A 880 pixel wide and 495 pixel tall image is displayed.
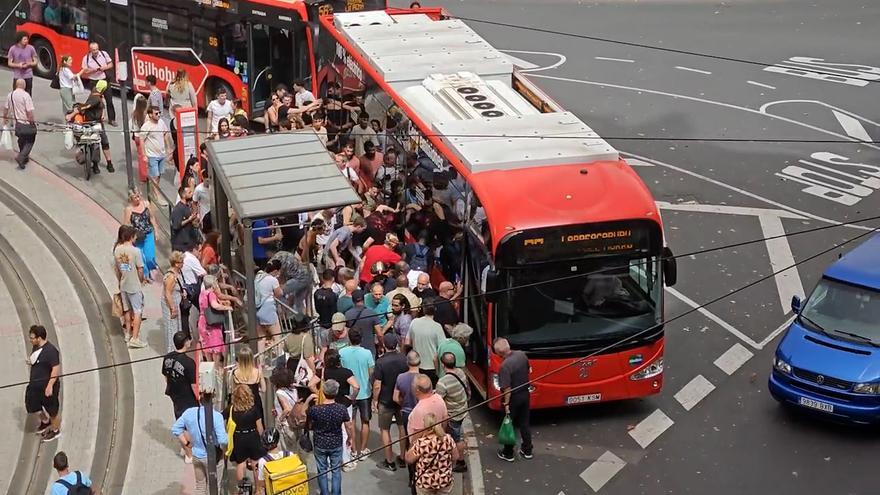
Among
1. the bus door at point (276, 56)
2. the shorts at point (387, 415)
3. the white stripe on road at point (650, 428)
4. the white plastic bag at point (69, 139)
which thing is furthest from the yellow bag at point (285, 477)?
the bus door at point (276, 56)

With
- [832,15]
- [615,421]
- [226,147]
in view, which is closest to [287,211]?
[226,147]

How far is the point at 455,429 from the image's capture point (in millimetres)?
14617

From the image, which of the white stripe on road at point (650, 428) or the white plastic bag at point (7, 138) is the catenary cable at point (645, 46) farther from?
the white stripe on road at point (650, 428)

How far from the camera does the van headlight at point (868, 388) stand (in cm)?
1525

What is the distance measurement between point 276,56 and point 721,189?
8.58m

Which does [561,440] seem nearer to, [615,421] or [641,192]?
[615,421]

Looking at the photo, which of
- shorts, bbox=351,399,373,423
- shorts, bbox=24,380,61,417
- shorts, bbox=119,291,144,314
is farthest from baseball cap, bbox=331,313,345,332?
shorts, bbox=119,291,144,314

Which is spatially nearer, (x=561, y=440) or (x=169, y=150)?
(x=561, y=440)

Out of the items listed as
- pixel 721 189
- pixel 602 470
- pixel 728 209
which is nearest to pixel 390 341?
pixel 602 470

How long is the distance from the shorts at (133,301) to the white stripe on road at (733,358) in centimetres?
760

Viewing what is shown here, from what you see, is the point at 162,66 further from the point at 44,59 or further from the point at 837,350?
the point at 837,350

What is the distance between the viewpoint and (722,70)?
100 feet

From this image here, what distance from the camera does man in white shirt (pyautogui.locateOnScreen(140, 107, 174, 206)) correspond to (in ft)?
69.7

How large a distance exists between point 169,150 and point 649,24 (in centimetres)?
1618
